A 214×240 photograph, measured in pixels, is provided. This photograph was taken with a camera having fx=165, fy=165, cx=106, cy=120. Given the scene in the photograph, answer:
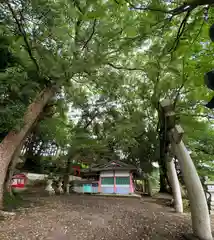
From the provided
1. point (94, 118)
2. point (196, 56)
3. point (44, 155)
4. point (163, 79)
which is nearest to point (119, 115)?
point (94, 118)

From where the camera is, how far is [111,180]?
10.3 metres

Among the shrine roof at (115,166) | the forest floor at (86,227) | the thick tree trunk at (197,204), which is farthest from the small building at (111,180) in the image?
the thick tree trunk at (197,204)

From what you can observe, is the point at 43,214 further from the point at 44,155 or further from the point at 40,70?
the point at 44,155

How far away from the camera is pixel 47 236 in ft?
10.5

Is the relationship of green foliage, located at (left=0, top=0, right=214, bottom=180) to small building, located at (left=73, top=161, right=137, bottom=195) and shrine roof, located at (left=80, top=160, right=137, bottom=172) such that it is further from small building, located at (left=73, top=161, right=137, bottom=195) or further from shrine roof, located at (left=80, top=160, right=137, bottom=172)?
small building, located at (left=73, top=161, right=137, bottom=195)

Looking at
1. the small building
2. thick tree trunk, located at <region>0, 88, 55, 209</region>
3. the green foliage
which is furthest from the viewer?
the small building

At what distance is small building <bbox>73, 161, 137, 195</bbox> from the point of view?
1001cm

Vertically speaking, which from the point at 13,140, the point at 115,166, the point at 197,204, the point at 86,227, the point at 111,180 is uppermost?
the point at 13,140

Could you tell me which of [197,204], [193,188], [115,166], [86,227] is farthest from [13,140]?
[115,166]

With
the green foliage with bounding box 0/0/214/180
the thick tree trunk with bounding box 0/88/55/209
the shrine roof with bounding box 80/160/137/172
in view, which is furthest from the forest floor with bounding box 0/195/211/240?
the shrine roof with bounding box 80/160/137/172

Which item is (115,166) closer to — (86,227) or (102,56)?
(86,227)

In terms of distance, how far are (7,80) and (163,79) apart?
439cm

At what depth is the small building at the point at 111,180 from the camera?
10.0 m

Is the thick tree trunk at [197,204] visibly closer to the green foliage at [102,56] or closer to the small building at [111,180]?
the green foliage at [102,56]
